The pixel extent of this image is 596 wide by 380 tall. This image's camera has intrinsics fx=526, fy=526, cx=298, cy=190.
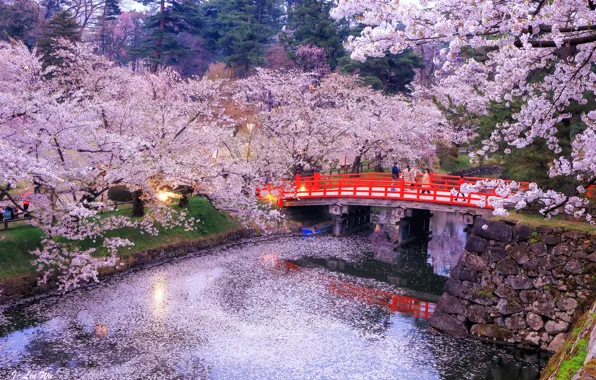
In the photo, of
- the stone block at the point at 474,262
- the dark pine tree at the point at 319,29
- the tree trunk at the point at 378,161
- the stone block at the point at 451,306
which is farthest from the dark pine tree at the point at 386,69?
the stone block at the point at 451,306

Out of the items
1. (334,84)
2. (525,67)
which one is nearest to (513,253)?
(525,67)

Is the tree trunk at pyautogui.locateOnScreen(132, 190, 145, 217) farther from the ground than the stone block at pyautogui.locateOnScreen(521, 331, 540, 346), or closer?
farther from the ground

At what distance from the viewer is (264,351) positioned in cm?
1461

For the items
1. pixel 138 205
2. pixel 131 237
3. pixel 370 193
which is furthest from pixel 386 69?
pixel 131 237

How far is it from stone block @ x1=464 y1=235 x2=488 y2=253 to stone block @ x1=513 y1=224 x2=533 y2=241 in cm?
100

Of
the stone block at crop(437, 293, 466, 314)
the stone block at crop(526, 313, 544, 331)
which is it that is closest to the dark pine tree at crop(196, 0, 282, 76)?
the stone block at crop(437, 293, 466, 314)

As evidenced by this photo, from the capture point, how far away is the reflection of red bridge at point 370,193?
27047 mm

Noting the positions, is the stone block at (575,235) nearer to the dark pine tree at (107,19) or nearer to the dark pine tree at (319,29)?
the dark pine tree at (319,29)

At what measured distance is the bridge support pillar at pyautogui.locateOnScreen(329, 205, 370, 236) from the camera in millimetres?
30250

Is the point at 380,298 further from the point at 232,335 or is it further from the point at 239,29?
the point at 239,29

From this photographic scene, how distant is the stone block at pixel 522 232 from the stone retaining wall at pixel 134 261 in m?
13.6

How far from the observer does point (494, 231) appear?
56.8 ft

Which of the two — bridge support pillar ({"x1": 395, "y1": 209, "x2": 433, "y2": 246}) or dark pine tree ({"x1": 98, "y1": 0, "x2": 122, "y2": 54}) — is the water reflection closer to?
bridge support pillar ({"x1": 395, "y1": 209, "x2": 433, "y2": 246})

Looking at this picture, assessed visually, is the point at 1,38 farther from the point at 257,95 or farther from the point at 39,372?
the point at 39,372
